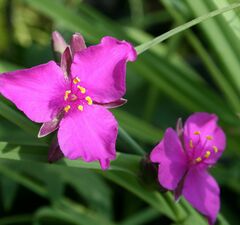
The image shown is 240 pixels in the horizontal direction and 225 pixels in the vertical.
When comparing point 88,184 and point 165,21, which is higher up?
point 165,21

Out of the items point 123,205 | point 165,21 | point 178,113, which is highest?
point 165,21

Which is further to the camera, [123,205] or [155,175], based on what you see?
[123,205]

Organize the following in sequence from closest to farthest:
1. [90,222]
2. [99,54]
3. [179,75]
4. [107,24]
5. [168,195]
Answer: [99,54] < [168,195] < [90,222] < [179,75] < [107,24]

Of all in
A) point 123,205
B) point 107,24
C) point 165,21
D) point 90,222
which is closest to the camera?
point 90,222

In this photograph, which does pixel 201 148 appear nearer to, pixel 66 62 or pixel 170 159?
pixel 170 159

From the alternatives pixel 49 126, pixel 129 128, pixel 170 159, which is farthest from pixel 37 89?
pixel 129 128

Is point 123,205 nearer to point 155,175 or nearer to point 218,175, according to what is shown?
point 218,175

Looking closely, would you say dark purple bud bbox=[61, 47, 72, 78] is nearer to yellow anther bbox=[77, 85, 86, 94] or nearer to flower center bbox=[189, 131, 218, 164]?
yellow anther bbox=[77, 85, 86, 94]

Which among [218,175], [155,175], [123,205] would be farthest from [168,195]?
[123,205]
